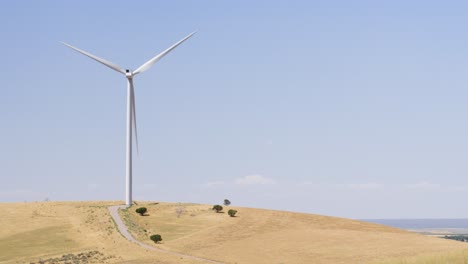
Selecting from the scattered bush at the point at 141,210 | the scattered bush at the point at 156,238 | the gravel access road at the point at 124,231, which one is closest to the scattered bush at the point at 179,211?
the scattered bush at the point at 141,210

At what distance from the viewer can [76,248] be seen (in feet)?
301

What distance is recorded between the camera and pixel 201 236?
96938 mm

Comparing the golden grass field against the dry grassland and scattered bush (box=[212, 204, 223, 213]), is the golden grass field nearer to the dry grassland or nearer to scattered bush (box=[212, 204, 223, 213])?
the dry grassland

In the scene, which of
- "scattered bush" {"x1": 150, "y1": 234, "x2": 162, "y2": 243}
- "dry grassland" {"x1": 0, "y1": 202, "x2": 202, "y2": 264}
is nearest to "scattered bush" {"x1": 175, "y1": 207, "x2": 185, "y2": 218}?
"dry grassland" {"x1": 0, "y1": 202, "x2": 202, "y2": 264}

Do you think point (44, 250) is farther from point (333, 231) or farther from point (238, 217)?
point (333, 231)

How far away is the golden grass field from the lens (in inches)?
3120

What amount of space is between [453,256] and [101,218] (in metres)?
74.2

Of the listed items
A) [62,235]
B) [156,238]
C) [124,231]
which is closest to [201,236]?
[156,238]

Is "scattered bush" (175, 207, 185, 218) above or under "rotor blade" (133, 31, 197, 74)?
under

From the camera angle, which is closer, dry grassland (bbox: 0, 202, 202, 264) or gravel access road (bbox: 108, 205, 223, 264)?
gravel access road (bbox: 108, 205, 223, 264)

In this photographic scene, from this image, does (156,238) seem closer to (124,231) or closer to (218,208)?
(124,231)

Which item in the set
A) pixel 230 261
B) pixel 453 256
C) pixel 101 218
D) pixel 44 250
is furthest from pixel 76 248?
pixel 453 256

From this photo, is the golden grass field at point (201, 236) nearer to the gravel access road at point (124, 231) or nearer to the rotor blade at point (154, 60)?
the gravel access road at point (124, 231)

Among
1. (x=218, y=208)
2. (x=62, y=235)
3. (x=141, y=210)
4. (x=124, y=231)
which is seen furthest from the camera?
(x=218, y=208)
